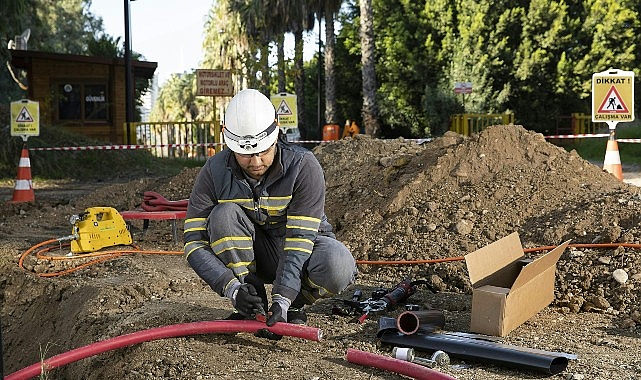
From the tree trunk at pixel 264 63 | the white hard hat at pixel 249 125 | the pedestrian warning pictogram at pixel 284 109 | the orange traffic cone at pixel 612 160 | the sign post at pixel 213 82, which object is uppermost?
the tree trunk at pixel 264 63

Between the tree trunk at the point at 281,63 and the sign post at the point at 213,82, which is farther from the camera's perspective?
the tree trunk at the point at 281,63

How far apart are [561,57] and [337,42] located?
11.4 m

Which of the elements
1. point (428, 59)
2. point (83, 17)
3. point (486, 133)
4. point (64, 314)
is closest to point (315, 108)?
point (428, 59)

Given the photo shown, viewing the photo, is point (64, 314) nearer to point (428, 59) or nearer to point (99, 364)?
point (99, 364)

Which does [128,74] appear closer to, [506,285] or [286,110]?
[286,110]

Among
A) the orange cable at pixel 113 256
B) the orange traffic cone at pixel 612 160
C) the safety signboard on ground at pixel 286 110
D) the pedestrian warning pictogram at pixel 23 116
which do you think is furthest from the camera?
the pedestrian warning pictogram at pixel 23 116

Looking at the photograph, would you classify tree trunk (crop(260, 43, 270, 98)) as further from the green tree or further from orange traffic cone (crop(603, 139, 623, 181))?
orange traffic cone (crop(603, 139, 623, 181))

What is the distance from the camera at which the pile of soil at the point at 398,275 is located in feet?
14.3

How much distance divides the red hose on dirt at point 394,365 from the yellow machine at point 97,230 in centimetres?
474

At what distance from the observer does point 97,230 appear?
837 cm

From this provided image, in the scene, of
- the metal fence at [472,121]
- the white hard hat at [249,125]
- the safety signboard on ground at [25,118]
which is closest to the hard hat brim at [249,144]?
the white hard hat at [249,125]

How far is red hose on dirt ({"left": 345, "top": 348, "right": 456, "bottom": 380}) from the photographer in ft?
12.4

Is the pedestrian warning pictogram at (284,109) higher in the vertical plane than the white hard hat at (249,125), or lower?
higher

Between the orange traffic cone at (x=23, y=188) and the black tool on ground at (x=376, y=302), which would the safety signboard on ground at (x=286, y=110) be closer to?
the orange traffic cone at (x=23, y=188)
